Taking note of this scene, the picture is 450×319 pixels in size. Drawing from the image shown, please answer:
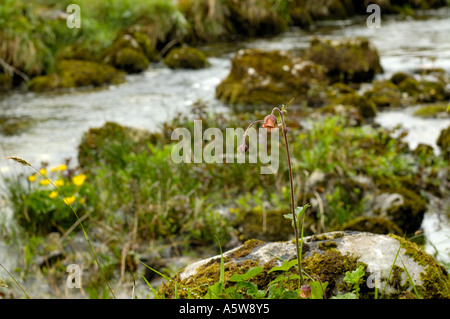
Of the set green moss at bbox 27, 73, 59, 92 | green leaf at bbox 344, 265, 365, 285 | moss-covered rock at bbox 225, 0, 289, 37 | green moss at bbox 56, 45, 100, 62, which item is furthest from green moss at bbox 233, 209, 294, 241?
moss-covered rock at bbox 225, 0, 289, 37

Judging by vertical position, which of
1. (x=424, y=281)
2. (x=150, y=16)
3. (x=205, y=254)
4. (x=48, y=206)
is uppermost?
(x=150, y=16)

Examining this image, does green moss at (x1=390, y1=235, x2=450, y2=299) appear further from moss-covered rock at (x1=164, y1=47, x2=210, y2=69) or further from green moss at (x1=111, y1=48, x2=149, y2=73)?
green moss at (x1=111, y1=48, x2=149, y2=73)

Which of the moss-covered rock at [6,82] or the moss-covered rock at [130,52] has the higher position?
the moss-covered rock at [130,52]

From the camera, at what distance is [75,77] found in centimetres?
1012

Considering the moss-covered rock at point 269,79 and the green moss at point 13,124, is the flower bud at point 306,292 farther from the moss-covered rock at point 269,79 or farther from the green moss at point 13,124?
the green moss at point 13,124

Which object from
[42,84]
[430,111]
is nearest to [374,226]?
[430,111]

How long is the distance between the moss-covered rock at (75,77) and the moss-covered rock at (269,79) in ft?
10.4

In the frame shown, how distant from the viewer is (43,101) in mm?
8969

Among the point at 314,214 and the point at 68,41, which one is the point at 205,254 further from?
the point at 68,41

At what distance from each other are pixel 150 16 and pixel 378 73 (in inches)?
276

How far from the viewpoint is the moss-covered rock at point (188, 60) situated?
11211mm

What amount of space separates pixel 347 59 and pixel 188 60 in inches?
159

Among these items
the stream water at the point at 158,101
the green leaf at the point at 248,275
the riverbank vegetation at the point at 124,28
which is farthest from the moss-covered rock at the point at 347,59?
the green leaf at the point at 248,275
